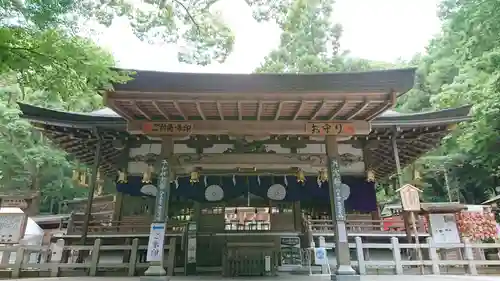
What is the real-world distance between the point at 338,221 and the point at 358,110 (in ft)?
8.34

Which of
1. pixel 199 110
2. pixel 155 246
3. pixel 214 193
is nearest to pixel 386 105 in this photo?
pixel 199 110

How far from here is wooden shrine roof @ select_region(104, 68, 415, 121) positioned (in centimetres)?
654

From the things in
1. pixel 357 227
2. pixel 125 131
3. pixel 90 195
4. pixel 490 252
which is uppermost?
pixel 125 131

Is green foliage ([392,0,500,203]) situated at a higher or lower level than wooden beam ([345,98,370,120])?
higher

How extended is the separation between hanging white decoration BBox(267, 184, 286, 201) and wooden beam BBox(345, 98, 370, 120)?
3.85 metres

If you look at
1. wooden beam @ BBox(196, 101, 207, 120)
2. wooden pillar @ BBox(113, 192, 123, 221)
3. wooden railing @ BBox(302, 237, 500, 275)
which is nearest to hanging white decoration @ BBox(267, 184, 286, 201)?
wooden railing @ BBox(302, 237, 500, 275)

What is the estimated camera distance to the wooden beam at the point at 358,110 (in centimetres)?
714

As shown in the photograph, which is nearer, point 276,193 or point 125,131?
point 125,131

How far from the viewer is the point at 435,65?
20922mm

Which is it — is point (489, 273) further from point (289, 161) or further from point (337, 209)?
point (289, 161)

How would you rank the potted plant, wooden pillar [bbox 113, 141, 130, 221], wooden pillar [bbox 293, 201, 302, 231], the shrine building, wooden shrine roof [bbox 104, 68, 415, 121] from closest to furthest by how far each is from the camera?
wooden shrine roof [bbox 104, 68, 415, 121] < the shrine building < wooden pillar [bbox 113, 141, 130, 221] < the potted plant < wooden pillar [bbox 293, 201, 302, 231]

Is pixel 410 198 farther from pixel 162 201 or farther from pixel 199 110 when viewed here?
pixel 162 201

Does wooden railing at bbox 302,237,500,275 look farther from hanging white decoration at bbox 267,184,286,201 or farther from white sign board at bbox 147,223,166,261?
white sign board at bbox 147,223,166,261

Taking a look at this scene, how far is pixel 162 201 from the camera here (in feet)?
24.0
